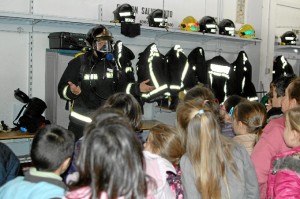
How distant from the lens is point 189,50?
6.36m

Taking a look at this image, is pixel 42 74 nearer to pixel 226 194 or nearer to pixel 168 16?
pixel 168 16

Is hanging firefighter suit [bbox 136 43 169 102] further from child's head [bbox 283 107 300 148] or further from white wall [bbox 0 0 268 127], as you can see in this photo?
child's head [bbox 283 107 300 148]

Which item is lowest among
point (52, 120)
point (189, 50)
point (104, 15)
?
point (52, 120)

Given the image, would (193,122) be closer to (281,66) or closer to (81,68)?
(81,68)

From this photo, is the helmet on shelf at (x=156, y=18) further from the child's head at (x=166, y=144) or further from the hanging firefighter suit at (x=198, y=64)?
the child's head at (x=166, y=144)

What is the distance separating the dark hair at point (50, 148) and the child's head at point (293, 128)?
1.31m

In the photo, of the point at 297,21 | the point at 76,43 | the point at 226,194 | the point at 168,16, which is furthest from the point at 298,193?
the point at 297,21

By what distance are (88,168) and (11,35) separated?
11.7 ft

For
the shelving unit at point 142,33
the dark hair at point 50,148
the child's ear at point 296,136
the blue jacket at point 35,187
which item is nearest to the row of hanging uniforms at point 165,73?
the shelving unit at point 142,33

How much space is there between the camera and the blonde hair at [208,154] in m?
2.09

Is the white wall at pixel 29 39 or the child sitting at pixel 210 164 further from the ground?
the white wall at pixel 29 39

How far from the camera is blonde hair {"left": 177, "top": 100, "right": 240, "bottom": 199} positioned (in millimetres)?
2090

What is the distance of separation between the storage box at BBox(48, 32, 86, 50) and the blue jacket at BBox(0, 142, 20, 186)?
2.47 meters

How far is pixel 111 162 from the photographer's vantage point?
4.65 ft
